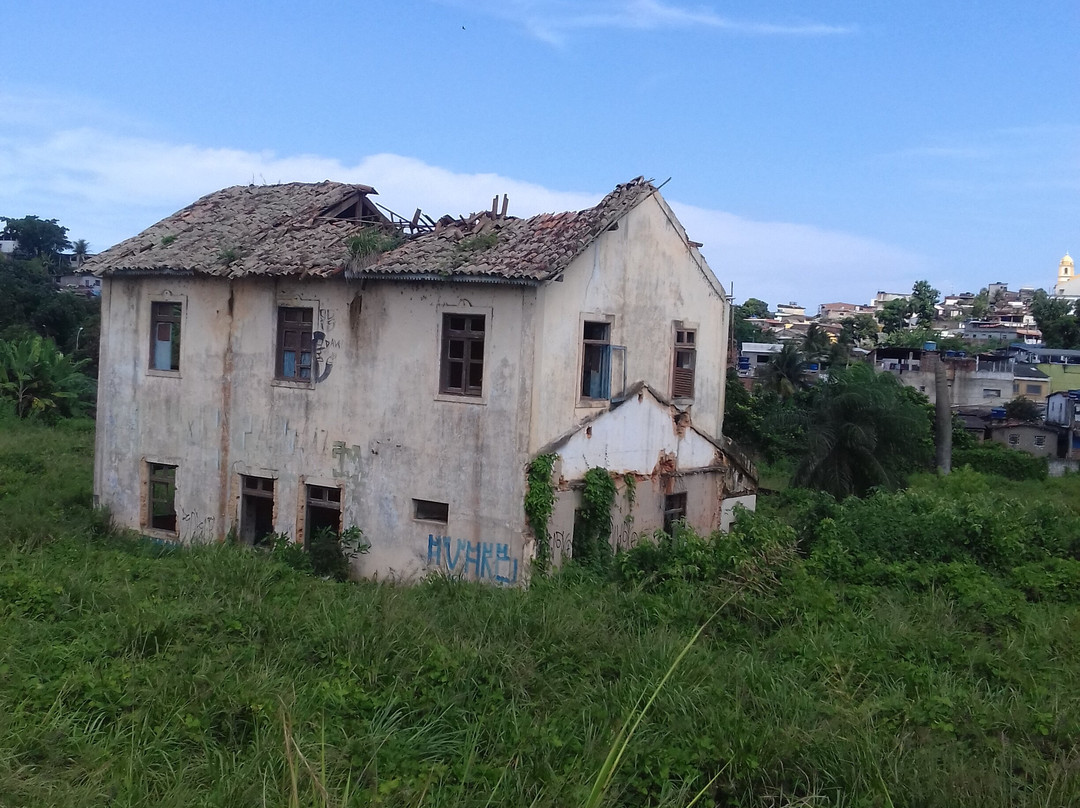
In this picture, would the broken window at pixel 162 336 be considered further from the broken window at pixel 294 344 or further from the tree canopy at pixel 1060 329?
the tree canopy at pixel 1060 329

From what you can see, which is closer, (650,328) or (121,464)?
(650,328)

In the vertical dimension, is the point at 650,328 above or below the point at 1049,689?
above

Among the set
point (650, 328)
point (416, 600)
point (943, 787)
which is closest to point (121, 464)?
point (416, 600)

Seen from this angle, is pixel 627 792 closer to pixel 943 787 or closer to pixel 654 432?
pixel 943 787

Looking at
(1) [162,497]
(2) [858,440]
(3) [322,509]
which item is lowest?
(1) [162,497]

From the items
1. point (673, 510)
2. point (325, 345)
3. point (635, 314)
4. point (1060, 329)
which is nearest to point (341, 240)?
point (325, 345)

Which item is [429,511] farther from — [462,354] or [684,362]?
[684,362]

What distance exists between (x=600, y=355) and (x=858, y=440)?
37.1ft

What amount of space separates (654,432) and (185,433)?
7.04 meters

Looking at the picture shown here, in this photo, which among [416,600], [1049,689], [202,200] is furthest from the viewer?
[202,200]

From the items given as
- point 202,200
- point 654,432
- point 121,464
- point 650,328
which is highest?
point 202,200

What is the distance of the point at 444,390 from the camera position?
12555mm

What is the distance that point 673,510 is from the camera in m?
14.6

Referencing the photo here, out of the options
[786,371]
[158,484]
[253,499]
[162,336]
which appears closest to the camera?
[253,499]
